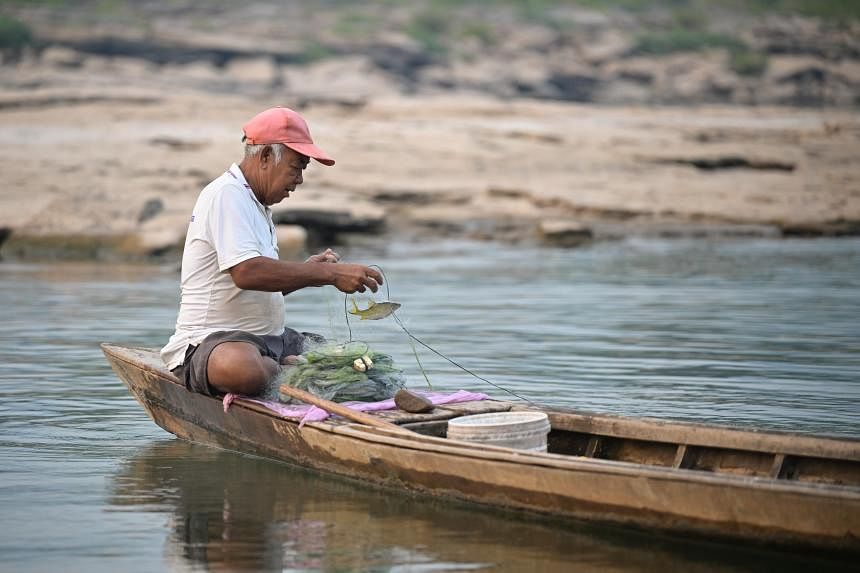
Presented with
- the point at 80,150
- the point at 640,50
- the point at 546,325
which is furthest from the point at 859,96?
the point at 546,325

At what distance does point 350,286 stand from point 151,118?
55.4 feet

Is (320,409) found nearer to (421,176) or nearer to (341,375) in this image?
(341,375)

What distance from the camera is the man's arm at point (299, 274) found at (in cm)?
571

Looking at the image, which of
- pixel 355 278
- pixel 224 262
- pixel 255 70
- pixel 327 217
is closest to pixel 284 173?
pixel 224 262

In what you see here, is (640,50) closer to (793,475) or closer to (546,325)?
(546,325)

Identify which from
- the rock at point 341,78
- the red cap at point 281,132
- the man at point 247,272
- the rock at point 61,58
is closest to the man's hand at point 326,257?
the man at point 247,272

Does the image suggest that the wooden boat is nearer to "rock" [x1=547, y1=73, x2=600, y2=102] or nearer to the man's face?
the man's face

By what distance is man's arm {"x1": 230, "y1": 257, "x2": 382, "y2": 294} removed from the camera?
18.7ft

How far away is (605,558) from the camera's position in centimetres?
493

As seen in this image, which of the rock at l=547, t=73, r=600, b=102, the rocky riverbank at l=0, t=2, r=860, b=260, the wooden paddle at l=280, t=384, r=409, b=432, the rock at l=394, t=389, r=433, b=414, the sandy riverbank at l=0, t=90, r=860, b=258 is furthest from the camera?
the rock at l=547, t=73, r=600, b=102

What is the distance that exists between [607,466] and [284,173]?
2.00 metres

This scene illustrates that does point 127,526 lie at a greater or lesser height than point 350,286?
lesser

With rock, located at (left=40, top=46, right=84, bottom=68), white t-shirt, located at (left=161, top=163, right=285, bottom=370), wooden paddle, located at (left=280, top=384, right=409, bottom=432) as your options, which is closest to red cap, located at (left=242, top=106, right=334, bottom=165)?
white t-shirt, located at (left=161, top=163, right=285, bottom=370)

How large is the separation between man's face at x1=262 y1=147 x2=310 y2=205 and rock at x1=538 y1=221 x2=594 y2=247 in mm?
11978
